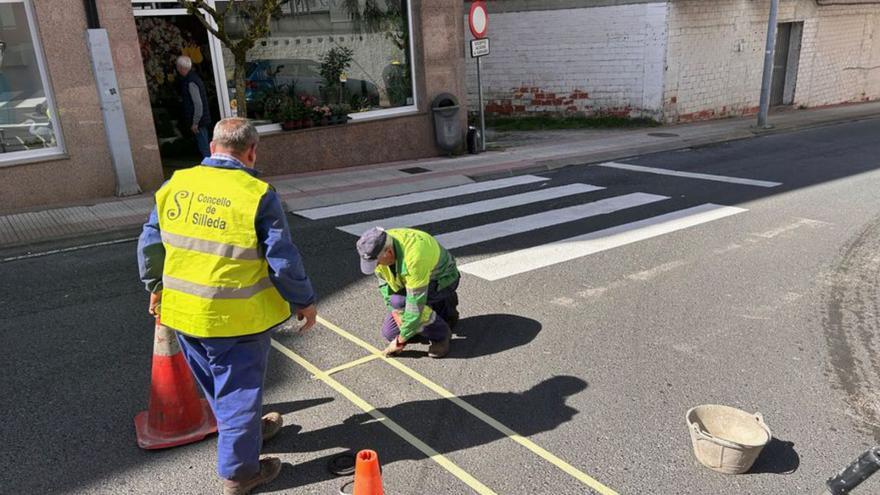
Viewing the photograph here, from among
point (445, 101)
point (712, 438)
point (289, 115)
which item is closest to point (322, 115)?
point (289, 115)

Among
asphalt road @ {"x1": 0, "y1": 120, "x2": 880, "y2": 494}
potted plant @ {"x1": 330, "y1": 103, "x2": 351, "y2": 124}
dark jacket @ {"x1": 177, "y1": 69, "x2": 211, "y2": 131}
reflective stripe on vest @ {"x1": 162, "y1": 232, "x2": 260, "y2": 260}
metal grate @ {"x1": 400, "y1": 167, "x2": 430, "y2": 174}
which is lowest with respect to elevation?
asphalt road @ {"x1": 0, "y1": 120, "x2": 880, "y2": 494}

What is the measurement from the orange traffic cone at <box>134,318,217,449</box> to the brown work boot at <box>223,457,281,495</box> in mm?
617

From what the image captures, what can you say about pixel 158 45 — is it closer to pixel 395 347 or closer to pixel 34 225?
pixel 34 225

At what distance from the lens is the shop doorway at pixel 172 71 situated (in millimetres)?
11898

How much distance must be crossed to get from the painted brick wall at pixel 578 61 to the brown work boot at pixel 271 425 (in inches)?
628

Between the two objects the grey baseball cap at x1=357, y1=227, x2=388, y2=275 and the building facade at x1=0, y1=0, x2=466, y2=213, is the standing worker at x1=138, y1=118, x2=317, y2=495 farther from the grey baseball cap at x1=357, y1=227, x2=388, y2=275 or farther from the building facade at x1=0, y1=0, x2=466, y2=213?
the building facade at x1=0, y1=0, x2=466, y2=213

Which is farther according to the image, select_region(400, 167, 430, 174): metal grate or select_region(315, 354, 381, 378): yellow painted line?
select_region(400, 167, 430, 174): metal grate

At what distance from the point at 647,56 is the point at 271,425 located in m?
16.1

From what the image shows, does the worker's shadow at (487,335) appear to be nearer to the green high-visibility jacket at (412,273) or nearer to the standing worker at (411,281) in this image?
the standing worker at (411,281)

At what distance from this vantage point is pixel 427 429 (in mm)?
4074

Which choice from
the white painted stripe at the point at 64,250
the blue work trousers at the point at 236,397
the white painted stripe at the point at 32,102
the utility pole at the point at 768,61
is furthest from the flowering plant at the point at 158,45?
the utility pole at the point at 768,61

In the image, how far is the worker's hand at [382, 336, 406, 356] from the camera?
4922 millimetres

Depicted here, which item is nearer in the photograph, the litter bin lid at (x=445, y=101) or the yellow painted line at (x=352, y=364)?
the yellow painted line at (x=352, y=364)

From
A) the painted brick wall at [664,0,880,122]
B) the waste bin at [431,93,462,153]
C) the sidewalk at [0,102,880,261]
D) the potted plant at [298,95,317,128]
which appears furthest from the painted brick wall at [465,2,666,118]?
the potted plant at [298,95,317,128]
